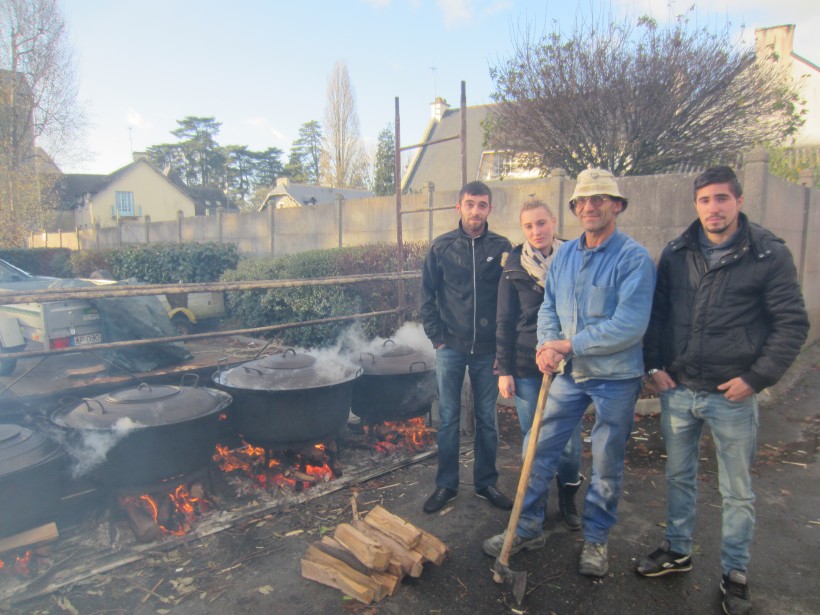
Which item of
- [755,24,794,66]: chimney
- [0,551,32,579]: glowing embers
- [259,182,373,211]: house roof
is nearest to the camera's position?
[0,551,32,579]: glowing embers

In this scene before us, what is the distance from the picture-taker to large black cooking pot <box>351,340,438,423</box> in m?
4.77

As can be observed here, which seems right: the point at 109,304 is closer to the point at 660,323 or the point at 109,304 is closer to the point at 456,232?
the point at 456,232

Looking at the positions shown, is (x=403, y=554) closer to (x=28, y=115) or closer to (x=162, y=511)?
(x=162, y=511)

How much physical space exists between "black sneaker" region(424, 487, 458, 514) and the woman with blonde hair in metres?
0.84

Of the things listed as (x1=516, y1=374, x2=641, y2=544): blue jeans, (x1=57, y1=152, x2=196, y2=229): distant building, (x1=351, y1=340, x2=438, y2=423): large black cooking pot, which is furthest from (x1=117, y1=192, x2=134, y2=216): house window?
(x1=516, y1=374, x2=641, y2=544): blue jeans

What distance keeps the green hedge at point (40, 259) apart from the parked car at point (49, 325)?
16.7 m

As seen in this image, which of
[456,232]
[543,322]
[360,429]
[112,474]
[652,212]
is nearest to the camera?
[543,322]

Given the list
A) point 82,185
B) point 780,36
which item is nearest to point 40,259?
point 780,36

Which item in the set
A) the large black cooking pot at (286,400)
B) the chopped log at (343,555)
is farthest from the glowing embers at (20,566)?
the chopped log at (343,555)

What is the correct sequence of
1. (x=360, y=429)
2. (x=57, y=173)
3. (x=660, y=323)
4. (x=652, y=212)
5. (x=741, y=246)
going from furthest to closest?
(x=57, y=173)
(x=652, y=212)
(x=360, y=429)
(x=660, y=323)
(x=741, y=246)

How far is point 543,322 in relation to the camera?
3.10 metres

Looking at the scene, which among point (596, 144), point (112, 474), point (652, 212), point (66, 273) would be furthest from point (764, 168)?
point (66, 273)

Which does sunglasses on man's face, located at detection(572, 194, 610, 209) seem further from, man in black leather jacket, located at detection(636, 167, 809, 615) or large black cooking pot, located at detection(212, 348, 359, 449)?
large black cooking pot, located at detection(212, 348, 359, 449)

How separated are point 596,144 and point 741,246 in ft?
23.6
